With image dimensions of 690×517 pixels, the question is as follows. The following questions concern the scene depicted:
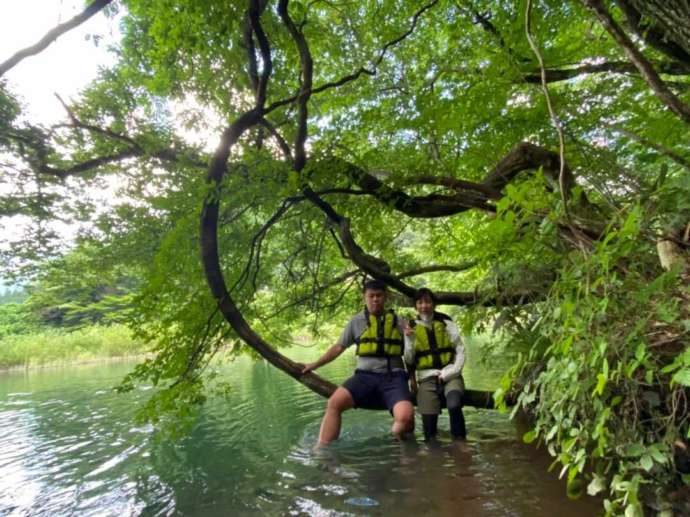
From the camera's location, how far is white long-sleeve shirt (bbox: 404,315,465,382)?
438cm

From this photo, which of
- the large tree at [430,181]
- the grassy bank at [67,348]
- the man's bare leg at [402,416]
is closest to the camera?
the large tree at [430,181]

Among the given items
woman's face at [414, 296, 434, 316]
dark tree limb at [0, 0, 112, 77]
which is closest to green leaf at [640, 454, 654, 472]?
woman's face at [414, 296, 434, 316]

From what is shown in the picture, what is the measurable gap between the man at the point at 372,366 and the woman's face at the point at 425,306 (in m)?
0.28

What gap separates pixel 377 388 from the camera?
14.8 ft

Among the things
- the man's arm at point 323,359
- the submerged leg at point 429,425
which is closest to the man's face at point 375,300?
the man's arm at point 323,359

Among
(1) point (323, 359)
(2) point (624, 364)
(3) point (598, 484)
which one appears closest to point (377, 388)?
(1) point (323, 359)

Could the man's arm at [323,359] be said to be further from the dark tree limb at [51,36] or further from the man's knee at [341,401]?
the dark tree limb at [51,36]

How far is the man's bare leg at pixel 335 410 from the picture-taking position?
173 inches

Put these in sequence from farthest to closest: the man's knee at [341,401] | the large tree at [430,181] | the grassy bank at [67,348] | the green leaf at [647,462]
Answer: the grassy bank at [67,348]
the man's knee at [341,401]
the large tree at [430,181]
the green leaf at [647,462]

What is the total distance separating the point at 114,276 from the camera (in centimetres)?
843

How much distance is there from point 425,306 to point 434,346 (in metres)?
0.44

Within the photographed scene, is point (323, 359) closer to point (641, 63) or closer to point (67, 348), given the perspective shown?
point (641, 63)

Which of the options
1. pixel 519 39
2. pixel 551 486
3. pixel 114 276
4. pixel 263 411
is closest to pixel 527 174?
pixel 519 39

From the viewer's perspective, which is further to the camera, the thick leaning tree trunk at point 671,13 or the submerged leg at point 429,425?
the submerged leg at point 429,425
